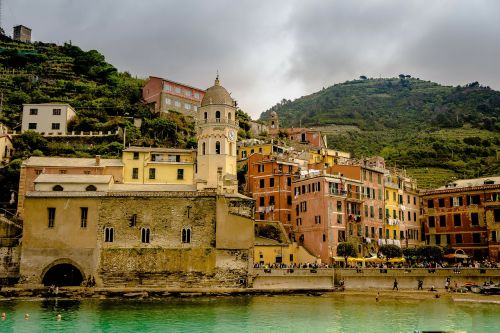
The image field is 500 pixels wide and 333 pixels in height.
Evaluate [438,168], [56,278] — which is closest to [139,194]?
[56,278]

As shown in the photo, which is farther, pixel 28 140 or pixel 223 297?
pixel 28 140

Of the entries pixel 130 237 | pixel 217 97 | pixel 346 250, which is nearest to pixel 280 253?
pixel 346 250

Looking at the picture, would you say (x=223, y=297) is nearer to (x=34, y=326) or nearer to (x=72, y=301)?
(x=72, y=301)

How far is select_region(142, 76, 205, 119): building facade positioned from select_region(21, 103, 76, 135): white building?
48.0 ft

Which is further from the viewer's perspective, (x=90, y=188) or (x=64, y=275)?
(x=90, y=188)

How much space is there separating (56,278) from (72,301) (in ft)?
21.2

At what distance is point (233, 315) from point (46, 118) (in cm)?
4577

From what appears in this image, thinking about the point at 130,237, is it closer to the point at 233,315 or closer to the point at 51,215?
the point at 51,215

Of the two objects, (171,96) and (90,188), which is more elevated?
(171,96)

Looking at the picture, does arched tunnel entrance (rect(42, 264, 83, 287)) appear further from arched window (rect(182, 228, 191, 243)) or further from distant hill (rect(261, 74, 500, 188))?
distant hill (rect(261, 74, 500, 188))

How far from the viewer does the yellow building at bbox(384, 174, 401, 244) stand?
56.8m

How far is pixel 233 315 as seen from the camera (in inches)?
1341

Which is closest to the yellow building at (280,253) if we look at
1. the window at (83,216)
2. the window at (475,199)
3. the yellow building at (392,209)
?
the yellow building at (392,209)

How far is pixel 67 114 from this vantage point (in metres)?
69.6
